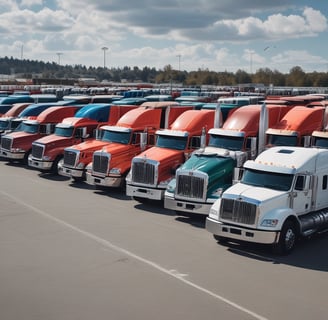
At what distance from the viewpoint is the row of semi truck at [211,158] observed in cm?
1396

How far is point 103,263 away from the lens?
12781 mm

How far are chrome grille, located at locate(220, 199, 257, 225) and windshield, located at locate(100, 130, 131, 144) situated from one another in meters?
9.78

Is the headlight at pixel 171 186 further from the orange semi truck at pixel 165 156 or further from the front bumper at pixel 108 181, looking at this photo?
the front bumper at pixel 108 181

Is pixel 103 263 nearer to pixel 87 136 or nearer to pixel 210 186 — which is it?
pixel 210 186

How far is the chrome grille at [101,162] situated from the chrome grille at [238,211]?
28.2 feet

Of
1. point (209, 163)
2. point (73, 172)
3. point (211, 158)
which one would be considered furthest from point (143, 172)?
point (73, 172)

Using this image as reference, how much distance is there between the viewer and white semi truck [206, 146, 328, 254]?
13.5 m

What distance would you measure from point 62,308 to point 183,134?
11.9 m

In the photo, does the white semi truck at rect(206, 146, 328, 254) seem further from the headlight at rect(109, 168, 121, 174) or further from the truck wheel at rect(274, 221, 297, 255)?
the headlight at rect(109, 168, 121, 174)

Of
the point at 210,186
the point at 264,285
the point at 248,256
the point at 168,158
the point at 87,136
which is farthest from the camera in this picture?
the point at 87,136

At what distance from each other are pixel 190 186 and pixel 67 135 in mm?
11947

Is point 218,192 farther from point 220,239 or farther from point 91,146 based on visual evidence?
point 91,146

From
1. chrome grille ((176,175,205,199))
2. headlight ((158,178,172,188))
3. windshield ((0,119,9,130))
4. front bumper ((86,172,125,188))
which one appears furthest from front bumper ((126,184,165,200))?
windshield ((0,119,9,130))

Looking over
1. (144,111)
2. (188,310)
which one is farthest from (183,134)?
(188,310)
